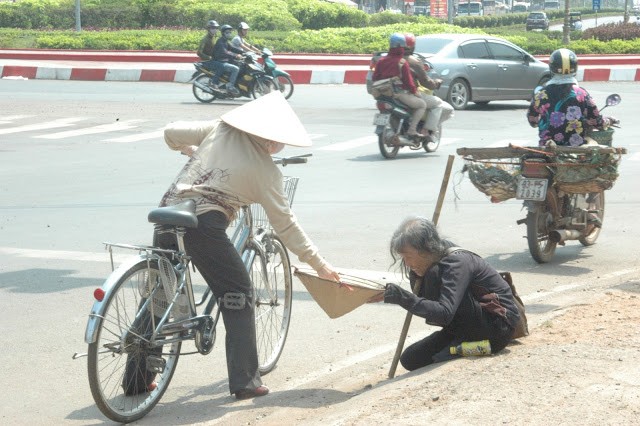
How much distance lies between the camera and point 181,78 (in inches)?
1080

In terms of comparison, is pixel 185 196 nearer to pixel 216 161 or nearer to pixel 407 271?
pixel 216 161

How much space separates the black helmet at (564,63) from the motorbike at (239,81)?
44.9 feet

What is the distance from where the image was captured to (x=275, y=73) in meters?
22.7

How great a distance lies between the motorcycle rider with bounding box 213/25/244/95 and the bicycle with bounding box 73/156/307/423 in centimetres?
1675

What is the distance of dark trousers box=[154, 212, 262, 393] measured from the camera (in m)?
5.36

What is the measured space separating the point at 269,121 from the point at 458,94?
16.8 m

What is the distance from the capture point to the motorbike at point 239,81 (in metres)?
22.4

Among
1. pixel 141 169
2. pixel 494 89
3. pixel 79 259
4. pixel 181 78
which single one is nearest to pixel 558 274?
pixel 79 259

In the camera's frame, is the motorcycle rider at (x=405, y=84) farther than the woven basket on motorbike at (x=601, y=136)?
Yes

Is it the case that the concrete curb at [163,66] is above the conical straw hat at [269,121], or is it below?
below

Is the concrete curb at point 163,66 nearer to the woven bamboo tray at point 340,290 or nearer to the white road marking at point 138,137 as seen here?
the white road marking at point 138,137

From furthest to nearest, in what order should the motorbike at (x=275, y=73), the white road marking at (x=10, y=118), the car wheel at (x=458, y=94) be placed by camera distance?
the motorbike at (x=275, y=73), the car wheel at (x=458, y=94), the white road marking at (x=10, y=118)

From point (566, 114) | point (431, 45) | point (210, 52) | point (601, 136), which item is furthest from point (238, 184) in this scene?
point (210, 52)

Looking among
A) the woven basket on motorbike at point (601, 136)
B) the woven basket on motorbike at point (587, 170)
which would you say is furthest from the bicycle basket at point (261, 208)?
the woven basket on motorbike at point (601, 136)
